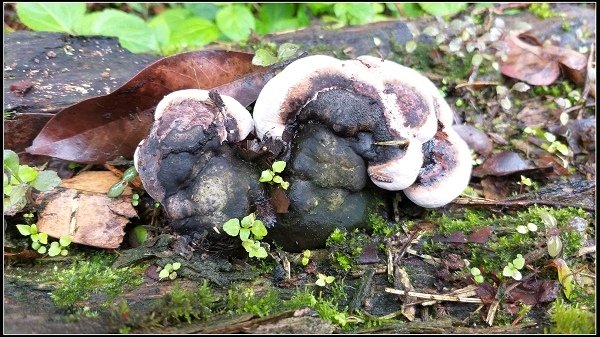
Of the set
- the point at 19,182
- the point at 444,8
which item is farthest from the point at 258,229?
the point at 444,8

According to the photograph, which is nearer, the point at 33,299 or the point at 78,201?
the point at 33,299

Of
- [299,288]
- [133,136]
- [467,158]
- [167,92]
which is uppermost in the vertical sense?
[167,92]

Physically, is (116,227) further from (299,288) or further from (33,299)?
(299,288)

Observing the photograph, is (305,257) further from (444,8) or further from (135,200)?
(444,8)

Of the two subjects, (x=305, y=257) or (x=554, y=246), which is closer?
(x=554, y=246)

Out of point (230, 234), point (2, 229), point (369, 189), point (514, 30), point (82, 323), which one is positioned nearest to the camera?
point (82, 323)

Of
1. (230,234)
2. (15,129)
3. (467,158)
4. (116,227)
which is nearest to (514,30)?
(467,158)

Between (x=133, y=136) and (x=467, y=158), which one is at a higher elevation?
(x=133, y=136)
